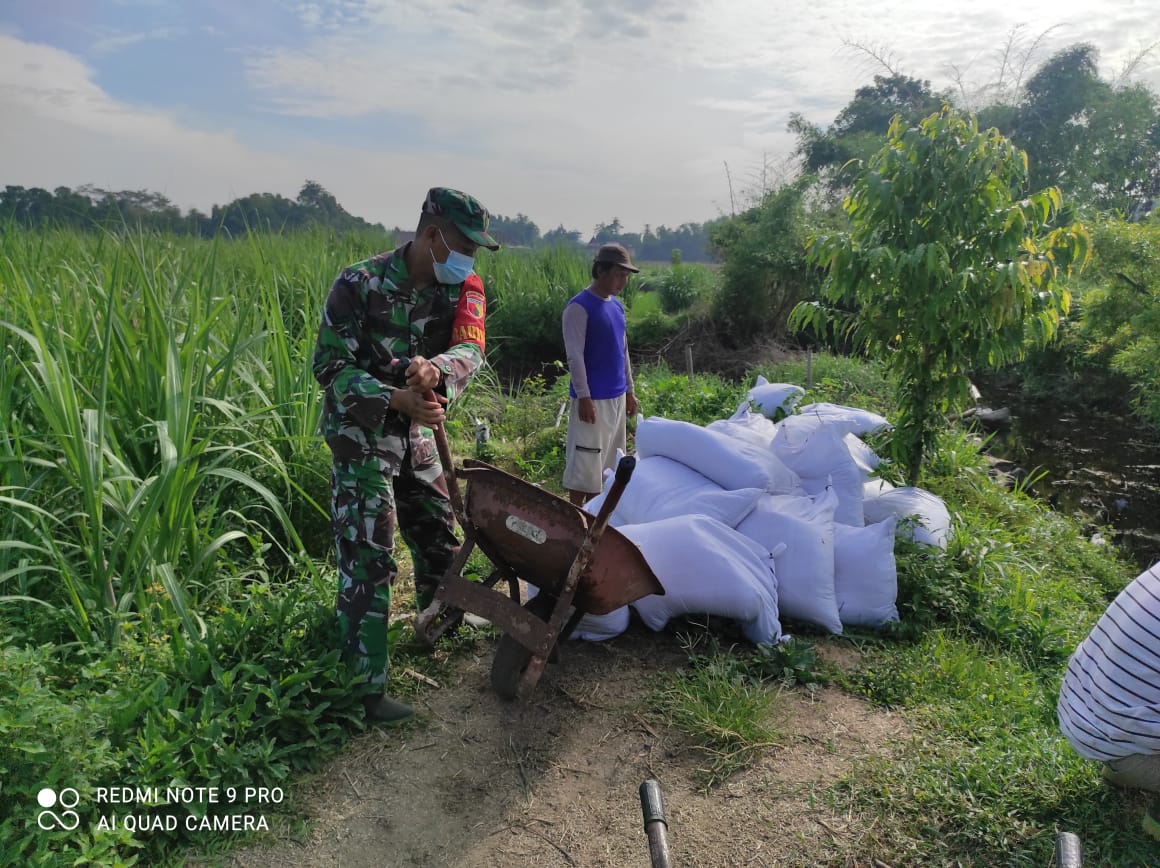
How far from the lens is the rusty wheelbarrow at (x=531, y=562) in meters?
1.99

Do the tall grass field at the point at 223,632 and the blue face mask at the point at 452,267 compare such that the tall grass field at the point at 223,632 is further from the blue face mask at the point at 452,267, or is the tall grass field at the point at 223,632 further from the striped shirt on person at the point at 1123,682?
the blue face mask at the point at 452,267

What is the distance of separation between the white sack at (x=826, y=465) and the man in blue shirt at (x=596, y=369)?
856 millimetres

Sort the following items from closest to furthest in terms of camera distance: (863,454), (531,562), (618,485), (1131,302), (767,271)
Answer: (618,485) → (531,562) → (863,454) → (1131,302) → (767,271)

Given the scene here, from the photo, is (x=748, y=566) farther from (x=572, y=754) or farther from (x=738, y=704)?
(x=572, y=754)

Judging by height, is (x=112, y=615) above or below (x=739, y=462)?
below

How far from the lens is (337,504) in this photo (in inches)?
81.4

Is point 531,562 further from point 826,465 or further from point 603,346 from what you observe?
point 826,465

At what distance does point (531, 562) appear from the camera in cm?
215

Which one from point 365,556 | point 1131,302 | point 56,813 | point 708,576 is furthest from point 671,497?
point 1131,302

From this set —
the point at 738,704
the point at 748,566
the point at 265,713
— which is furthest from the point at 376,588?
the point at 748,566

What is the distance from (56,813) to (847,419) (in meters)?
3.35

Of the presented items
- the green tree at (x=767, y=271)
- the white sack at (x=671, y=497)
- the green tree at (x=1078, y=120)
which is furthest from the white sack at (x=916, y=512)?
the green tree at (x=1078, y=120)

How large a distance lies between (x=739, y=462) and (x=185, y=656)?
7.23 ft

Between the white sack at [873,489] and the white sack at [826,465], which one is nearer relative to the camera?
the white sack at [826,465]
